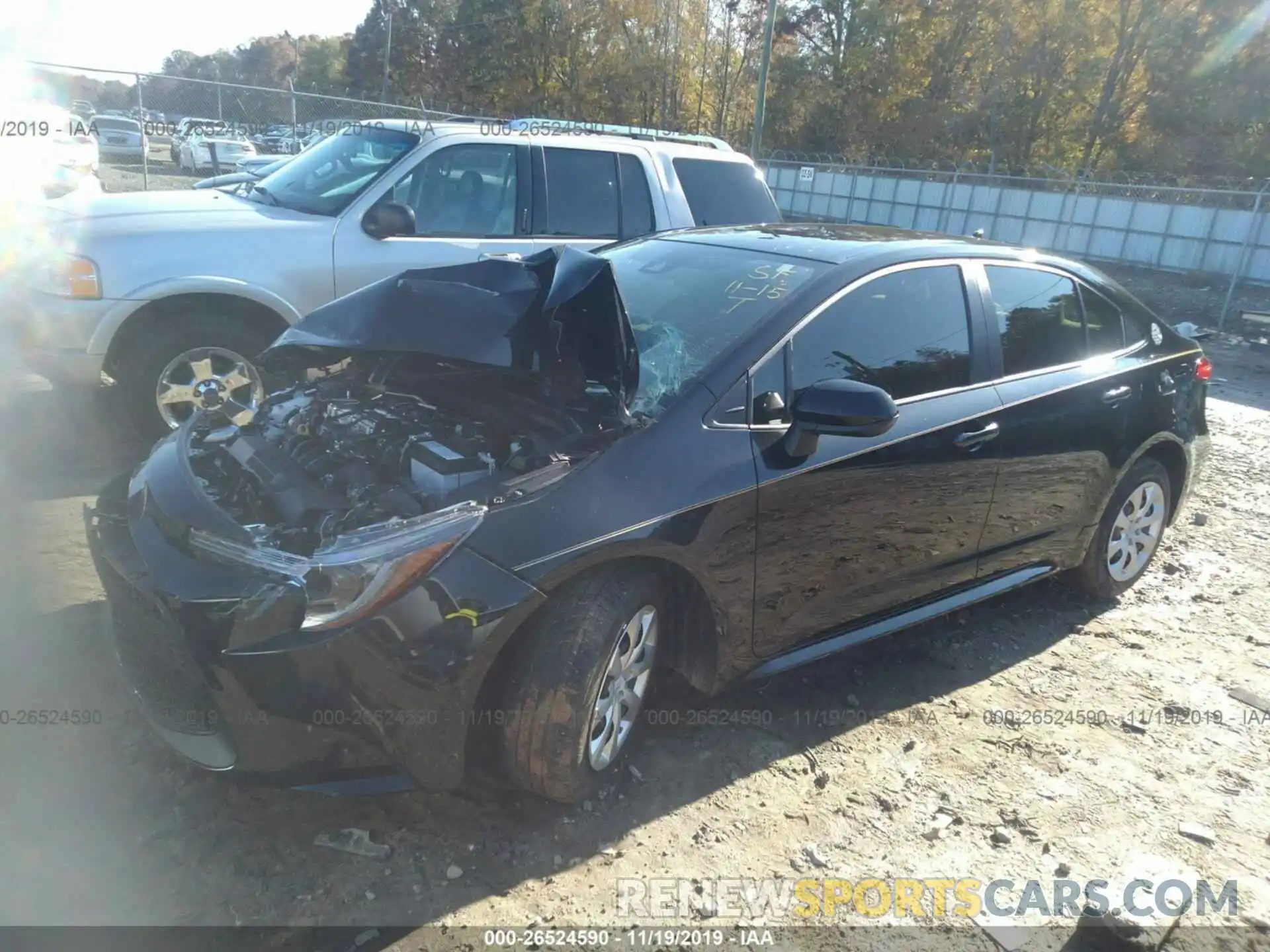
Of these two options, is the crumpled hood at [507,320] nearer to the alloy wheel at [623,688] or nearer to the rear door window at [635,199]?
the alloy wheel at [623,688]

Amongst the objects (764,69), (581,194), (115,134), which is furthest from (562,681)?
(115,134)

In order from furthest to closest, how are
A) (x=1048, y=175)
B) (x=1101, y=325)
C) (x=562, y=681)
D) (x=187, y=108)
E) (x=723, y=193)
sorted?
(x=1048, y=175) → (x=187, y=108) → (x=723, y=193) → (x=1101, y=325) → (x=562, y=681)

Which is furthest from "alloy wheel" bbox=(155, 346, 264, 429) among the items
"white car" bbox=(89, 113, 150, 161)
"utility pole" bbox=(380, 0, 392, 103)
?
"utility pole" bbox=(380, 0, 392, 103)

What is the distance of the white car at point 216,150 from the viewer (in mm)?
21750

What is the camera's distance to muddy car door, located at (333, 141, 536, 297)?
540 cm

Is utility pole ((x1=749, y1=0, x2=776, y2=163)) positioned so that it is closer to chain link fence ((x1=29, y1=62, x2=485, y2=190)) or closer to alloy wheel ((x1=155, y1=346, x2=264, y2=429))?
chain link fence ((x1=29, y1=62, x2=485, y2=190))

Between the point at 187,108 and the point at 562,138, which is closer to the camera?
the point at 562,138

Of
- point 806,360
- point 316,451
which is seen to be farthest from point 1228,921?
point 316,451

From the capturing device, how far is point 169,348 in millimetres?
5023

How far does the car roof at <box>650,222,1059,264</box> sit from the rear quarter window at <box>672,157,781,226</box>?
7.43ft

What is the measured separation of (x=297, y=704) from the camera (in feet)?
7.65

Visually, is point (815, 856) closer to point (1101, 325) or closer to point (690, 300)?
point (690, 300)

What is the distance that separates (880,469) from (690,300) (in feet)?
3.19

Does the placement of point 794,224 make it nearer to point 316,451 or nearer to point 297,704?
point 316,451
